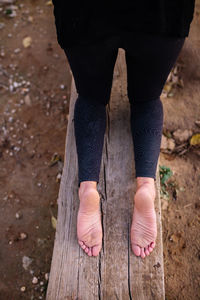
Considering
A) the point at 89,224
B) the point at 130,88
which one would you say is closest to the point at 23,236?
the point at 89,224

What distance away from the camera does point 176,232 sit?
5.70 ft

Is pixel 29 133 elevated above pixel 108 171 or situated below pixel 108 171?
below

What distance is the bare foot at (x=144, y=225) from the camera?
1.28 meters

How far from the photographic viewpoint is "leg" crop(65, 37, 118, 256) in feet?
3.61

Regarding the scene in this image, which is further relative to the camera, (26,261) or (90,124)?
(26,261)

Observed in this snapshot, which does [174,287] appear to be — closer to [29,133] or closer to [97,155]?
[97,155]

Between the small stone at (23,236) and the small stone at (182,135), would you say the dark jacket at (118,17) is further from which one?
the small stone at (23,236)

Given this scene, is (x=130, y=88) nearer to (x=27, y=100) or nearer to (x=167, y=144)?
(x=167, y=144)

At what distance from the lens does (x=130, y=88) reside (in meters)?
1.34

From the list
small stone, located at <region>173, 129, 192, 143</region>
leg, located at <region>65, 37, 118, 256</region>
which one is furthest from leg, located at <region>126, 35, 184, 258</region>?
small stone, located at <region>173, 129, 192, 143</region>

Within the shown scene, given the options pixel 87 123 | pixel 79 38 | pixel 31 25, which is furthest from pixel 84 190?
pixel 31 25

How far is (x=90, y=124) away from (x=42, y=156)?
0.85m

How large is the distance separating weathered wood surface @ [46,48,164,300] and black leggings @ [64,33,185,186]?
0.13 metres

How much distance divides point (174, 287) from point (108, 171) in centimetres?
85
